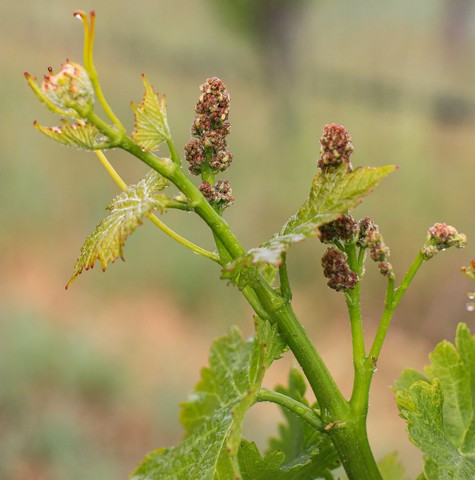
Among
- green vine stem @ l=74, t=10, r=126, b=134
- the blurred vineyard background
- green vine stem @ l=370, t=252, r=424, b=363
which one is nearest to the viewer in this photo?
green vine stem @ l=74, t=10, r=126, b=134

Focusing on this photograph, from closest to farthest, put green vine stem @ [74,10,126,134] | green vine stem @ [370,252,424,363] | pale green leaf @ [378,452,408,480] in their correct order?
1. green vine stem @ [74,10,126,134]
2. green vine stem @ [370,252,424,363]
3. pale green leaf @ [378,452,408,480]

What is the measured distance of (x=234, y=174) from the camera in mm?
6883

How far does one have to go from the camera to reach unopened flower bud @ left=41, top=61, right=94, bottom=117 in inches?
16.5

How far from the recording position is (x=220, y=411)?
55 centimetres

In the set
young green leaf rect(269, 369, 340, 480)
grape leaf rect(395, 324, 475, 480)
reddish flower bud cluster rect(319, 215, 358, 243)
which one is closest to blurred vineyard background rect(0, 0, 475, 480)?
young green leaf rect(269, 369, 340, 480)

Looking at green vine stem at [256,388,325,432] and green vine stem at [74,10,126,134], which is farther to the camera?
green vine stem at [256,388,325,432]

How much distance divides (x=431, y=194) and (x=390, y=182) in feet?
1.24

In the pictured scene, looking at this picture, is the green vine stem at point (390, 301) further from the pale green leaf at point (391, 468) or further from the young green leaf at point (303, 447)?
the pale green leaf at point (391, 468)

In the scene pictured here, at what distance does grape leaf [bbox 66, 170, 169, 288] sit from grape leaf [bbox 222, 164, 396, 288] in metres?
0.06

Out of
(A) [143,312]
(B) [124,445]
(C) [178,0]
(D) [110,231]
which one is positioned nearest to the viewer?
(D) [110,231]

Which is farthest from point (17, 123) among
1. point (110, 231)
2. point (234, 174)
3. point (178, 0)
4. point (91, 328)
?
point (110, 231)

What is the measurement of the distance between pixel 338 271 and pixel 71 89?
20 centimetres

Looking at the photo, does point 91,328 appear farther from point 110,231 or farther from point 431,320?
point 110,231

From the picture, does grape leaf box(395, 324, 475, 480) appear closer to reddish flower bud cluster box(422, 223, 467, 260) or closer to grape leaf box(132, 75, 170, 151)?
reddish flower bud cluster box(422, 223, 467, 260)
